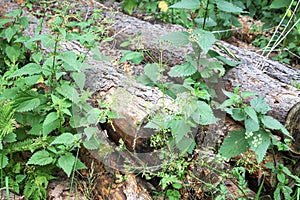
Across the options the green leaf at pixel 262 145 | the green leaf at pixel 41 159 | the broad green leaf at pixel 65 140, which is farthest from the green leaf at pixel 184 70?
the green leaf at pixel 41 159

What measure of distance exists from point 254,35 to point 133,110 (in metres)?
3.27

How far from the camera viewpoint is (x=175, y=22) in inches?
177

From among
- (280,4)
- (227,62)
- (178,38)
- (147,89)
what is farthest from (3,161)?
(280,4)

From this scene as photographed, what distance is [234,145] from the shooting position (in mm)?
2293

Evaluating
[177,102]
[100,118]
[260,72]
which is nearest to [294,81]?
[260,72]

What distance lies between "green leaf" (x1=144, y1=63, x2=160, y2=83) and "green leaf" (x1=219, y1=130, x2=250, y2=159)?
2.47ft

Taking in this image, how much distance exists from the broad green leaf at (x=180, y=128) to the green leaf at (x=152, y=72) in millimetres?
565

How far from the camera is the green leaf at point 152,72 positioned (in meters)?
2.75

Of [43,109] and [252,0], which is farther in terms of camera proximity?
[252,0]

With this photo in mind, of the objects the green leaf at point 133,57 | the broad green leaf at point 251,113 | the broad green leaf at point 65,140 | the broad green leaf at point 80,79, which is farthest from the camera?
the green leaf at point 133,57

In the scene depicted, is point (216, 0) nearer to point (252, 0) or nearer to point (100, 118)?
point (100, 118)

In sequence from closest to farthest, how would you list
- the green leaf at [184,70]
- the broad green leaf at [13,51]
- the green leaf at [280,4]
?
the green leaf at [184,70] < the broad green leaf at [13,51] < the green leaf at [280,4]

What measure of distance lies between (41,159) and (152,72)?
1.03 meters

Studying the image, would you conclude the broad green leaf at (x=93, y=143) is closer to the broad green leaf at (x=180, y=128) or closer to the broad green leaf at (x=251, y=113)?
the broad green leaf at (x=180, y=128)
